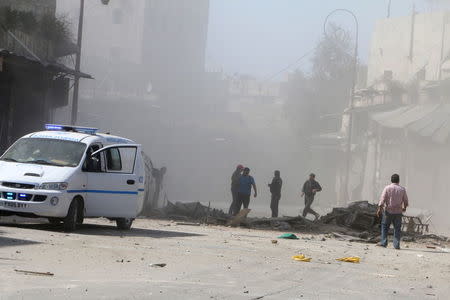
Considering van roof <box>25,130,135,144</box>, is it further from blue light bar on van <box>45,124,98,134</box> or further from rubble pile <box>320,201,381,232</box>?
rubble pile <box>320,201,381,232</box>

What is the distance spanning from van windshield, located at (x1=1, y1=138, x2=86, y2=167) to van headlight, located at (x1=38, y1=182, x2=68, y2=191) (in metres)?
0.78

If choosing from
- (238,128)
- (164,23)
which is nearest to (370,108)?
(238,128)

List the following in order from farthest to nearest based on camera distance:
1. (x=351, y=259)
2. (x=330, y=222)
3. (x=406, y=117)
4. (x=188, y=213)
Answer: (x=406, y=117) < (x=188, y=213) < (x=330, y=222) < (x=351, y=259)

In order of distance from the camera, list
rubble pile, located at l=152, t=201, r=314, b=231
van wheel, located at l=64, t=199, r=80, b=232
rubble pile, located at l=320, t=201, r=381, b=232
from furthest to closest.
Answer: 1. rubble pile, located at l=320, t=201, r=381, b=232
2. rubble pile, located at l=152, t=201, r=314, b=231
3. van wheel, located at l=64, t=199, r=80, b=232

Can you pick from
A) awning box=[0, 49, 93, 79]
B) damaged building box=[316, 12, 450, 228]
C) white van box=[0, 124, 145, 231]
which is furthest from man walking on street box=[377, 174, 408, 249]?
damaged building box=[316, 12, 450, 228]

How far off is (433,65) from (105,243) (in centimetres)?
4493

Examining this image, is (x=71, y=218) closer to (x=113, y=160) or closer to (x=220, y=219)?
(x=113, y=160)

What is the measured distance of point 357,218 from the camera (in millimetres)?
25406

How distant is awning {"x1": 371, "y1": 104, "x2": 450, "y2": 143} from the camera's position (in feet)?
147

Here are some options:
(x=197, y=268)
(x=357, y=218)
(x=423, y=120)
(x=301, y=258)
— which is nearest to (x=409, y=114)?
(x=423, y=120)

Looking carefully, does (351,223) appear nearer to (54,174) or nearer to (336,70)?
(54,174)

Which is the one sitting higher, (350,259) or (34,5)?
(34,5)

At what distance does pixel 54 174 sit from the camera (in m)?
17.3

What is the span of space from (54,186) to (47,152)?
135cm
